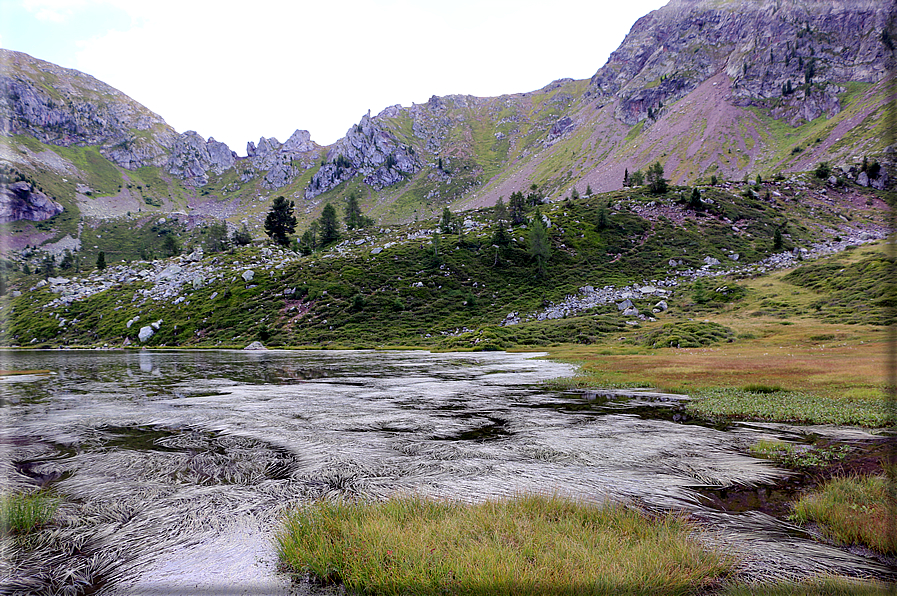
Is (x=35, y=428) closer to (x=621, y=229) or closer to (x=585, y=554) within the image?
(x=585, y=554)

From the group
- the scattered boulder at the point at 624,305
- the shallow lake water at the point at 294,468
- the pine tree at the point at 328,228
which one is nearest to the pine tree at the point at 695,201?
the scattered boulder at the point at 624,305

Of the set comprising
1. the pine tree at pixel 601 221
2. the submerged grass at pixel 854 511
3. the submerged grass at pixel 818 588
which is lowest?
the submerged grass at pixel 854 511

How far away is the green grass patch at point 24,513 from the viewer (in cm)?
698

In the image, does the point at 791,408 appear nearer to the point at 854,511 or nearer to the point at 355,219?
the point at 854,511

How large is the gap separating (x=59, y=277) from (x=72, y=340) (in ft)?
179

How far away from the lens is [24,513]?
7.12 meters

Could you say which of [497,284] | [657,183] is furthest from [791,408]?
[657,183]

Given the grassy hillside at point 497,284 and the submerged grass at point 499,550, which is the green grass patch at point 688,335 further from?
the submerged grass at point 499,550

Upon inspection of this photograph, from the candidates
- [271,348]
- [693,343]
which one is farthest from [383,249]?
[693,343]

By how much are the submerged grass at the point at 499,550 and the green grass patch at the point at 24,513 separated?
467cm

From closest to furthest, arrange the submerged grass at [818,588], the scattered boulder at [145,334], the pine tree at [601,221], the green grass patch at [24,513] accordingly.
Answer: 1. the submerged grass at [818,588]
2. the green grass patch at [24,513]
3. the scattered boulder at [145,334]
4. the pine tree at [601,221]

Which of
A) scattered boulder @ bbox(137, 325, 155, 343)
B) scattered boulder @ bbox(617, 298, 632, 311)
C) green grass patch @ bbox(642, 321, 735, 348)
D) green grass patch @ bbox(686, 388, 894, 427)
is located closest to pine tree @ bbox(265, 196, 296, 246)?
scattered boulder @ bbox(137, 325, 155, 343)

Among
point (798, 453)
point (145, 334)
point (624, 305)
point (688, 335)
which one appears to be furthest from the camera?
point (145, 334)

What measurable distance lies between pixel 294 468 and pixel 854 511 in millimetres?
12106
